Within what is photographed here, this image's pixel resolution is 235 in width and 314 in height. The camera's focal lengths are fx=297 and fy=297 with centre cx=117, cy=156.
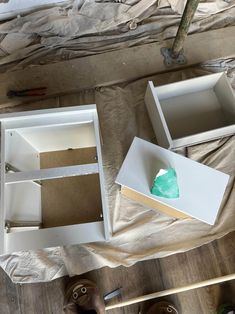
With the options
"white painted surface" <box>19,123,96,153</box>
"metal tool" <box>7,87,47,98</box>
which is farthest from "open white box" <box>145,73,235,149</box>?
"metal tool" <box>7,87,47,98</box>

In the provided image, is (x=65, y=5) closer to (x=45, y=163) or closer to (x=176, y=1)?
(x=176, y=1)

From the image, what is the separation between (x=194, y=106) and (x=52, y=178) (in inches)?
26.0

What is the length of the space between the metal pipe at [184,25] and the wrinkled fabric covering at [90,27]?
0.12 meters

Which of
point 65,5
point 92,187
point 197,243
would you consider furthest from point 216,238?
point 65,5

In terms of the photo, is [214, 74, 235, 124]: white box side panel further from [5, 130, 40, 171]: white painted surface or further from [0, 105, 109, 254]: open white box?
[5, 130, 40, 171]: white painted surface

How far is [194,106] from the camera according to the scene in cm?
125

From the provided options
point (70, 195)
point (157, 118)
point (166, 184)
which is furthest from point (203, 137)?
point (70, 195)

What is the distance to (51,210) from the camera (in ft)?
3.78

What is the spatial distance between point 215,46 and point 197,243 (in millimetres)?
880

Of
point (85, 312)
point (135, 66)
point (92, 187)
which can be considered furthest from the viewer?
point (135, 66)

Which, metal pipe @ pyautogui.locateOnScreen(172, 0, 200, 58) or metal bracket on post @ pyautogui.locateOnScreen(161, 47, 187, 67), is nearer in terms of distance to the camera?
metal pipe @ pyautogui.locateOnScreen(172, 0, 200, 58)

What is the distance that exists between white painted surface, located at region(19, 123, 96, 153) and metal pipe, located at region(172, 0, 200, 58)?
54 cm

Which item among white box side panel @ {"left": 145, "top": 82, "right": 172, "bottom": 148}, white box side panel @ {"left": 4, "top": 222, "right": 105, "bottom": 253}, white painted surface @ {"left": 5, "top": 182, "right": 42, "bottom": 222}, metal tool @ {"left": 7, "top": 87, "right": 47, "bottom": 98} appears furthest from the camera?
metal tool @ {"left": 7, "top": 87, "right": 47, "bottom": 98}

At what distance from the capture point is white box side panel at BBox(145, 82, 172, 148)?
1062mm
